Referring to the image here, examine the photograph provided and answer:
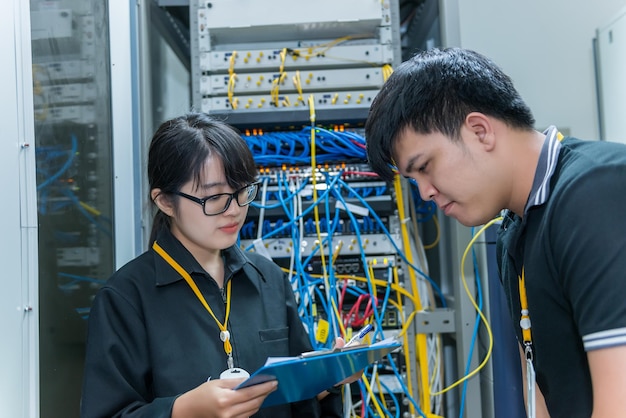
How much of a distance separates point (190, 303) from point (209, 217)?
0.20 meters

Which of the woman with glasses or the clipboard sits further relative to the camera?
the woman with glasses

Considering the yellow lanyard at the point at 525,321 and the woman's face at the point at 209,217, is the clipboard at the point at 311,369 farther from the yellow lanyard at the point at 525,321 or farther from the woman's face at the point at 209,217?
the woman's face at the point at 209,217

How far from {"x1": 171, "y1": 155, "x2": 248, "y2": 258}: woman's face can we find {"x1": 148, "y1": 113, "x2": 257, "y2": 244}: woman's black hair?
0.01 metres

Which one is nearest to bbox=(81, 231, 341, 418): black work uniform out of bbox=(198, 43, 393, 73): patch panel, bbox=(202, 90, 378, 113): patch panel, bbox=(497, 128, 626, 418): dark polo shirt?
bbox=(497, 128, 626, 418): dark polo shirt

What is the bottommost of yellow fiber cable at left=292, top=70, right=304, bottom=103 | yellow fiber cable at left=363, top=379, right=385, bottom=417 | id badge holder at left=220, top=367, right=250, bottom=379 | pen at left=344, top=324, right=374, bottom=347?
yellow fiber cable at left=363, top=379, right=385, bottom=417

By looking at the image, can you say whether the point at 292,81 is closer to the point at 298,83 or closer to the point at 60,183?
the point at 298,83

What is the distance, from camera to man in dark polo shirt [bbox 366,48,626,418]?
2.66 feet

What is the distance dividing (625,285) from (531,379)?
396 millimetres

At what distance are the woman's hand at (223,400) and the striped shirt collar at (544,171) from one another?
54 cm

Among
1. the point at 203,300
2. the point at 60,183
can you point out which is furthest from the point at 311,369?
the point at 60,183

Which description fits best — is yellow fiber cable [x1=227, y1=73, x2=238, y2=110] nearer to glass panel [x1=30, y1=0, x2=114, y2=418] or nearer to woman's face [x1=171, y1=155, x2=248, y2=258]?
glass panel [x1=30, y1=0, x2=114, y2=418]

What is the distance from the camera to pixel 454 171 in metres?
0.92

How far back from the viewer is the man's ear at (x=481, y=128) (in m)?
0.90

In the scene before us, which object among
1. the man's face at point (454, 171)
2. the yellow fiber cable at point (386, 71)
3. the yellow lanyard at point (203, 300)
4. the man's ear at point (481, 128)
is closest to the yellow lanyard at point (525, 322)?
the man's face at point (454, 171)
